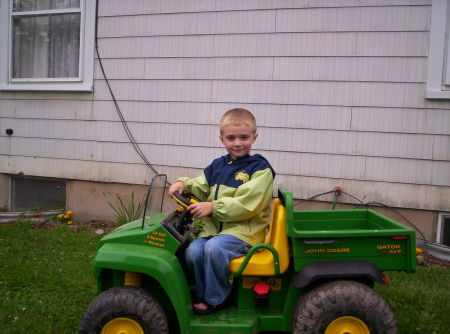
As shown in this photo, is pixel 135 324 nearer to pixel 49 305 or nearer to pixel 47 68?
pixel 49 305

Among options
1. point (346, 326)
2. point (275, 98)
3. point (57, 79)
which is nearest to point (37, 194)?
point (57, 79)

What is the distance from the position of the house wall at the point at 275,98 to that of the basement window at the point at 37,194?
30cm

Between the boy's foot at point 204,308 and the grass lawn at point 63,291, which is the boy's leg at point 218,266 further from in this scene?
the grass lawn at point 63,291

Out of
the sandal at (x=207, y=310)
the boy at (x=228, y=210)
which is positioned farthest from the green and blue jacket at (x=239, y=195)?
the sandal at (x=207, y=310)

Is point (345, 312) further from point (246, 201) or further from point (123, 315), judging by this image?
point (123, 315)

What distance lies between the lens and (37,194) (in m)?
6.60

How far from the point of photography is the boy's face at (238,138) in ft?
9.41

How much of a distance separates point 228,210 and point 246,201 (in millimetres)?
140

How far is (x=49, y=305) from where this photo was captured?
3.40 m

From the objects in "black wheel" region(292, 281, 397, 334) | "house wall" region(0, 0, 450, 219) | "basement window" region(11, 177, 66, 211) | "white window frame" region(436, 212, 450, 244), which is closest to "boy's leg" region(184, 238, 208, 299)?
"black wheel" region(292, 281, 397, 334)

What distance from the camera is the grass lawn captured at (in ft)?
10.2

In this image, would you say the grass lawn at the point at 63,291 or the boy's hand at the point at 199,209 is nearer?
the boy's hand at the point at 199,209

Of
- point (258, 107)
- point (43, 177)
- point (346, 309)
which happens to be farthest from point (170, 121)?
point (346, 309)

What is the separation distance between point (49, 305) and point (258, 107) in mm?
3257
